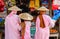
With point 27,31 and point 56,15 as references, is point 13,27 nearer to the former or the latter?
point 27,31

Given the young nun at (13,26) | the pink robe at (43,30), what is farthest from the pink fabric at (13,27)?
the pink robe at (43,30)

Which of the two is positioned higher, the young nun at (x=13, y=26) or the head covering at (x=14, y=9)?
the head covering at (x=14, y=9)

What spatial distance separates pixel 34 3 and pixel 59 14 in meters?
0.76

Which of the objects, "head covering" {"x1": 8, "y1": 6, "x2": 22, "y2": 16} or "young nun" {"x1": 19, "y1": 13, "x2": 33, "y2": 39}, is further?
"head covering" {"x1": 8, "y1": 6, "x2": 22, "y2": 16}

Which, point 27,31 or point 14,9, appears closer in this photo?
point 27,31

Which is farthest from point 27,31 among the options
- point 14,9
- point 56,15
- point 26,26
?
point 56,15

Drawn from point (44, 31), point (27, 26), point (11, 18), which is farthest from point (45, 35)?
point (11, 18)

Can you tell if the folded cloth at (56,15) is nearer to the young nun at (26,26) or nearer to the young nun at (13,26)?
the young nun at (26,26)

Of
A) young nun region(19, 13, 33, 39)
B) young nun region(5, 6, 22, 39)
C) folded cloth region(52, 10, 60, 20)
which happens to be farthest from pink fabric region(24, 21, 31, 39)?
folded cloth region(52, 10, 60, 20)

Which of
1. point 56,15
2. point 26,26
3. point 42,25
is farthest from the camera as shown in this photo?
point 56,15

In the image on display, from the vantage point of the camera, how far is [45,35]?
223 inches

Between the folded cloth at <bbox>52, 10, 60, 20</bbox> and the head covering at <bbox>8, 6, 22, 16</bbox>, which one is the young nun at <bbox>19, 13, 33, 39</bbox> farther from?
the folded cloth at <bbox>52, 10, 60, 20</bbox>

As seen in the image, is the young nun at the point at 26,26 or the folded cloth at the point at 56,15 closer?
the young nun at the point at 26,26

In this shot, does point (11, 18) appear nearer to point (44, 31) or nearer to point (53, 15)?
point (44, 31)
